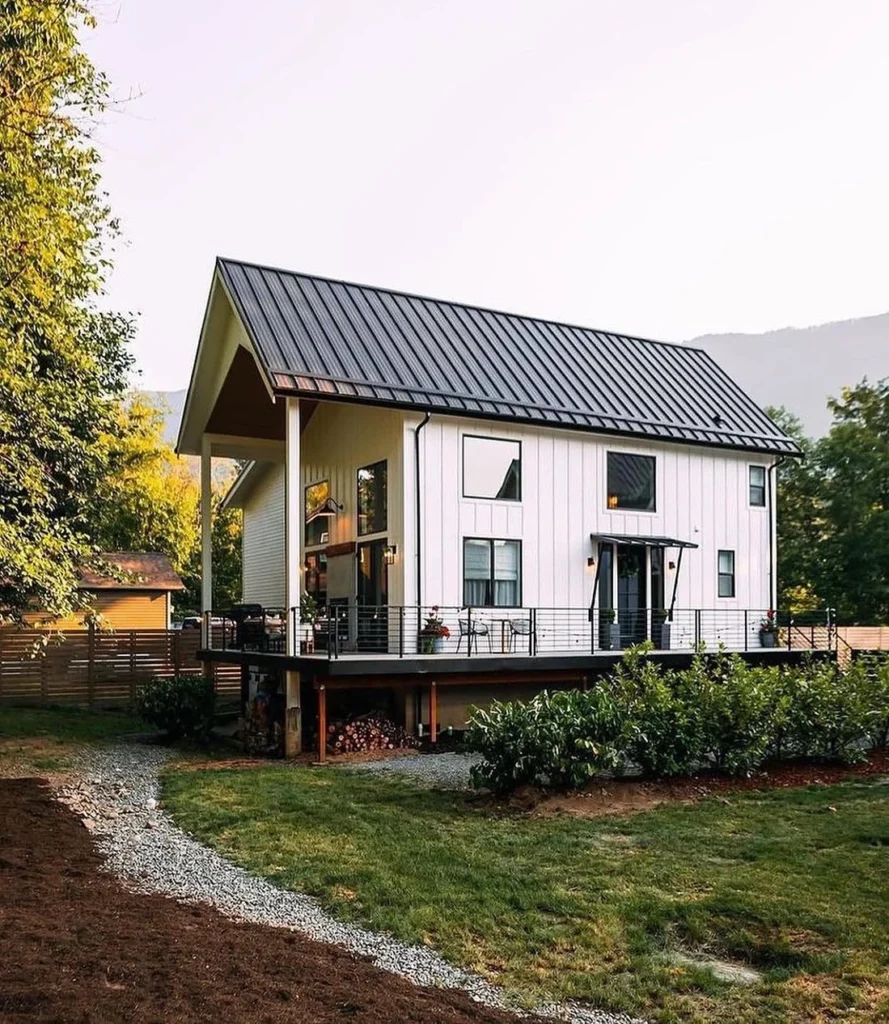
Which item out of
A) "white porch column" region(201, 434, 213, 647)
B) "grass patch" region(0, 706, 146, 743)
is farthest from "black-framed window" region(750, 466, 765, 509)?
"grass patch" region(0, 706, 146, 743)

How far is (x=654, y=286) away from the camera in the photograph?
2725 centimetres

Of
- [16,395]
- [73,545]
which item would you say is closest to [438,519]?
[73,545]

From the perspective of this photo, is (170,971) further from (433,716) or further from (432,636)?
(432,636)

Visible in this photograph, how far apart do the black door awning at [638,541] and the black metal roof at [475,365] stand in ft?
6.15

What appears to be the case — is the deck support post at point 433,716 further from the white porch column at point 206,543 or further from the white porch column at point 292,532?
the white porch column at point 206,543

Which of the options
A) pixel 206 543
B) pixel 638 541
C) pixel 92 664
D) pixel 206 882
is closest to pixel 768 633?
pixel 638 541

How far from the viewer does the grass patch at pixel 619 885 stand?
4625mm

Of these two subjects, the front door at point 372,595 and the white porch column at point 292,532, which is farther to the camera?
the front door at point 372,595

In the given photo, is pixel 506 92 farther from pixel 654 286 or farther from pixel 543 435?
pixel 654 286

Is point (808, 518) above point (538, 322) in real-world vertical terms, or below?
below

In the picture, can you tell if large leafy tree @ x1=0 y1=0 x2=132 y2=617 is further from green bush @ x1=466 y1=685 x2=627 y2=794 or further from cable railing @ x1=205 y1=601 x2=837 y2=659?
green bush @ x1=466 y1=685 x2=627 y2=794

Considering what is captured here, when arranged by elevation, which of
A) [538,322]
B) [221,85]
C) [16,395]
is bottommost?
[16,395]

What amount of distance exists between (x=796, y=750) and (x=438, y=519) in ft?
20.7

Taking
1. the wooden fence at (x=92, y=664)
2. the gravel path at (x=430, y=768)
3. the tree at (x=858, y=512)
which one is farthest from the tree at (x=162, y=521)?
the gravel path at (x=430, y=768)
